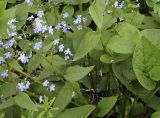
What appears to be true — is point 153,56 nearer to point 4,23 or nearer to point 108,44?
point 108,44

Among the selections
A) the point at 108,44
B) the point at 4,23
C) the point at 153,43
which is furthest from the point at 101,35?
the point at 4,23

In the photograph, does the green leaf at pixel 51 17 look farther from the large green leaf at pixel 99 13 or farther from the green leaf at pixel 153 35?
the green leaf at pixel 153 35

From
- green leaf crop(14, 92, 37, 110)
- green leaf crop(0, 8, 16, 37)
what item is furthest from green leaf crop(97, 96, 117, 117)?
green leaf crop(0, 8, 16, 37)

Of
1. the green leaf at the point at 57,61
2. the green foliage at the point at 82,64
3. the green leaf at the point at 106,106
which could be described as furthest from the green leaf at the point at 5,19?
the green leaf at the point at 106,106

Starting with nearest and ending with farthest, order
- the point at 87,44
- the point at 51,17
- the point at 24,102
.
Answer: the point at 24,102 → the point at 87,44 → the point at 51,17

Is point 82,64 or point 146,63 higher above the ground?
point 146,63

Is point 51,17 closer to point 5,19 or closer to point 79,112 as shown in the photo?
point 5,19

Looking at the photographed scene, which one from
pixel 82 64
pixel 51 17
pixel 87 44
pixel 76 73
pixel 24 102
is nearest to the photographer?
pixel 24 102

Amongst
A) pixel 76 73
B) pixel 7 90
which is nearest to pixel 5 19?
pixel 7 90
